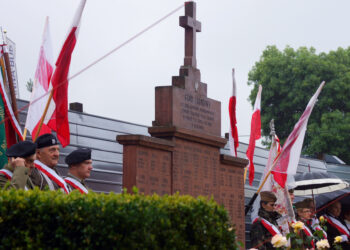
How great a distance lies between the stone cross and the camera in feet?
34.5

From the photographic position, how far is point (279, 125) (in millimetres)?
36875

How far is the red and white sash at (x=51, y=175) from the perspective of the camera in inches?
273

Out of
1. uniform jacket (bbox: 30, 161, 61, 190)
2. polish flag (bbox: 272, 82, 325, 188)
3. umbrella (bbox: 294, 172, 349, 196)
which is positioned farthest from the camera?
umbrella (bbox: 294, 172, 349, 196)

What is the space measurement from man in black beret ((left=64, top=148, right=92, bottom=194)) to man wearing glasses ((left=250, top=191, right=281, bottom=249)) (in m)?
Result: 3.13

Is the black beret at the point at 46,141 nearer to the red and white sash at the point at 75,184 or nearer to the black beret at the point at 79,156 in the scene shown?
the black beret at the point at 79,156

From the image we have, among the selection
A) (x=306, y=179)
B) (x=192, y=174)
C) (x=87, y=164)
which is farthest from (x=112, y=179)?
(x=87, y=164)

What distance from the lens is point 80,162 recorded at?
7.57 m

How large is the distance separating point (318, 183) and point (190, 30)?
3759 millimetres

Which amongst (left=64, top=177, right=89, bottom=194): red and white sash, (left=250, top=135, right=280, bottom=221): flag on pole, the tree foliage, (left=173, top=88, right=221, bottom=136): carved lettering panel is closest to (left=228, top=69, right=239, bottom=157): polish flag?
(left=250, top=135, right=280, bottom=221): flag on pole

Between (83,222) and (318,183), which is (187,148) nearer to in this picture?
(318,183)

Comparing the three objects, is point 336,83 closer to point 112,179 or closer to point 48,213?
point 112,179

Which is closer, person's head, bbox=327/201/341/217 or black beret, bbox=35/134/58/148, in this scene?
black beret, bbox=35/134/58/148

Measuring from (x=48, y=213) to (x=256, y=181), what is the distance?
16125 mm

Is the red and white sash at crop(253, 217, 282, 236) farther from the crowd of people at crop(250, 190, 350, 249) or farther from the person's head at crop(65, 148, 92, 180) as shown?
the person's head at crop(65, 148, 92, 180)
